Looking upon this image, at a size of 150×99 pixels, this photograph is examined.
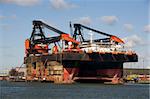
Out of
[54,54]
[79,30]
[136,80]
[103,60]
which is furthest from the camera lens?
[136,80]

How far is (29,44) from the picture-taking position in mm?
99875

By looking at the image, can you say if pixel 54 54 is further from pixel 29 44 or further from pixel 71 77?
pixel 29 44

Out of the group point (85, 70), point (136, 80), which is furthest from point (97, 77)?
point (136, 80)

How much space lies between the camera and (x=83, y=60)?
7962cm

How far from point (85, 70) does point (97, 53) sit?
601 centimetres

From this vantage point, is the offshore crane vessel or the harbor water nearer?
the harbor water

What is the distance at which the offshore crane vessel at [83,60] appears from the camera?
8062 centimetres

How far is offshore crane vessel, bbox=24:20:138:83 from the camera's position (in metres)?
80.6

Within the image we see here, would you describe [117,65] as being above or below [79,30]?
below

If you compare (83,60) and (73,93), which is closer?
(73,93)

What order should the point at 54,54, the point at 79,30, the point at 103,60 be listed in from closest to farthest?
the point at 103,60
the point at 54,54
the point at 79,30

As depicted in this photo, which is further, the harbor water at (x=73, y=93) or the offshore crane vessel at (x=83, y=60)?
the offshore crane vessel at (x=83, y=60)

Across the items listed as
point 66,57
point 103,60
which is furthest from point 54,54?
point 103,60

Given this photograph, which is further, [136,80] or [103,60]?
[136,80]
